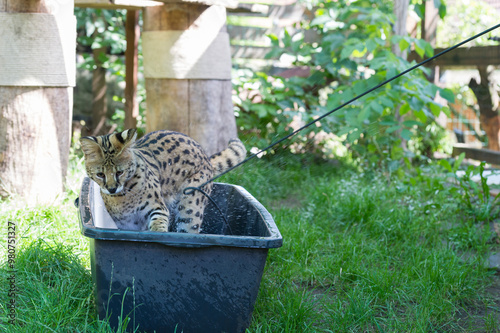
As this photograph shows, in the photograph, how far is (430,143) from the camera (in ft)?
24.2

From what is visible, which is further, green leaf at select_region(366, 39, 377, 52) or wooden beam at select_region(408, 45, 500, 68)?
wooden beam at select_region(408, 45, 500, 68)

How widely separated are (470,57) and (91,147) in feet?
17.5

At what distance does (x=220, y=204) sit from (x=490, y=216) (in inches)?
88.5

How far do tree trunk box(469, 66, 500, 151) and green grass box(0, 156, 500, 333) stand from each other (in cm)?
250

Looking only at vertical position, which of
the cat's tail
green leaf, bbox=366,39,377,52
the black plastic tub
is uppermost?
green leaf, bbox=366,39,377,52

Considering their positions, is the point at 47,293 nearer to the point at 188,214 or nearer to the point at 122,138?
the point at 122,138

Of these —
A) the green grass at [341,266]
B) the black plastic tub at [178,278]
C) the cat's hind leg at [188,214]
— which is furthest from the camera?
the cat's hind leg at [188,214]

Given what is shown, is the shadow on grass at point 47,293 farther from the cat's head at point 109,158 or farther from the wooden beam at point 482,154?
the wooden beam at point 482,154

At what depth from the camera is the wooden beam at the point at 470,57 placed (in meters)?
6.25

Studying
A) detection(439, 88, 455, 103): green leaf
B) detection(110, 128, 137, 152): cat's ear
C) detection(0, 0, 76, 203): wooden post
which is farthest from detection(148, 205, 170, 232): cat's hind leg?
detection(439, 88, 455, 103): green leaf

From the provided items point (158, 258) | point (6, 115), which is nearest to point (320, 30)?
point (6, 115)

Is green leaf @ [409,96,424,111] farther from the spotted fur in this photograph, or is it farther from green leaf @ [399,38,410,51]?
the spotted fur

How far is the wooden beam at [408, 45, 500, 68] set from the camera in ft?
20.5

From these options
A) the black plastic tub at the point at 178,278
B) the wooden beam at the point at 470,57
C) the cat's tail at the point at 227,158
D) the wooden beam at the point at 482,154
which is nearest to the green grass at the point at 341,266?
the black plastic tub at the point at 178,278
